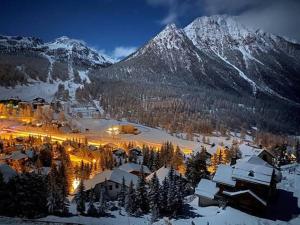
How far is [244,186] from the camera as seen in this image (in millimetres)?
60000

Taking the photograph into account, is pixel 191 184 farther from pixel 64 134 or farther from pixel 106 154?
pixel 64 134

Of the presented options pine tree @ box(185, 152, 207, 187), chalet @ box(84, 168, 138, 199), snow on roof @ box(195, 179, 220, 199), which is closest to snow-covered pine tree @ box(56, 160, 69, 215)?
chalet @ box(84, 168, 138, 199)

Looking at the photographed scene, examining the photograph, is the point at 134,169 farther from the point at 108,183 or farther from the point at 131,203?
the point at 131,203

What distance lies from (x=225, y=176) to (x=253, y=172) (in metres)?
5.58

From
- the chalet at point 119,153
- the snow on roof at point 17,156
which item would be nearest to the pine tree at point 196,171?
the chalet at point 119,153

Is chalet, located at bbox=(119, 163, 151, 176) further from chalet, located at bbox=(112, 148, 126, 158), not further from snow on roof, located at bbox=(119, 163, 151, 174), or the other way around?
chalet, located at bbox=(112, 148, 126, 158)

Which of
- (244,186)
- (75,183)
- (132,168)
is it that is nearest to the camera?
(244,186)

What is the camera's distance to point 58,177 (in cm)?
7419

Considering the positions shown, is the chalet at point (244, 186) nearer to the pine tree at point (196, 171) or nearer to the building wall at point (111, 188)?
the pine tree at point (196, 171)

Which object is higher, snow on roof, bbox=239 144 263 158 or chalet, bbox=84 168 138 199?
snow on roof, bbox=239 144 263 158

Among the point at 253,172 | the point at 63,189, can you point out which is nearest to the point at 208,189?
the point at 253,172

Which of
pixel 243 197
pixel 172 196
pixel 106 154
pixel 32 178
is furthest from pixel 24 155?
pixel 243 197

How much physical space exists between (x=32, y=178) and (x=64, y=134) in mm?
123305

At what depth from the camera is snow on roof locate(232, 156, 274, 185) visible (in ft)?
191
